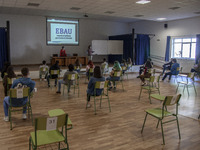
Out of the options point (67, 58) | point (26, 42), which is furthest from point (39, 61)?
point (67, 58)

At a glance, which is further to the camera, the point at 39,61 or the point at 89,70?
the point at 39,61

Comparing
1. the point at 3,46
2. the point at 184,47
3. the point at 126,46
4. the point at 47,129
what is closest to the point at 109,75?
the point at 47,129

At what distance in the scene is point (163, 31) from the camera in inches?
559

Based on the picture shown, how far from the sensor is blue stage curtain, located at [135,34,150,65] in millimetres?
14281

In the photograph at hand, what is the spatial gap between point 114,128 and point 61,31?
1153 centimetres

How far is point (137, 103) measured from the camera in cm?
566

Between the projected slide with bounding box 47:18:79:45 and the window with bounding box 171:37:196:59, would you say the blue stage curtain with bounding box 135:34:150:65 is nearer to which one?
the window with bounding box 171:37:196:59

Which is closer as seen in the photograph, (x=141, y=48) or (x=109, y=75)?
(x=109, y=75)

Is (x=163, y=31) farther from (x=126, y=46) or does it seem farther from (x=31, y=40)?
(x=31, y=40)

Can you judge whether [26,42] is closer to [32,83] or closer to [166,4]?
[166,4]

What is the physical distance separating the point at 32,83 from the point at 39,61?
10670mm

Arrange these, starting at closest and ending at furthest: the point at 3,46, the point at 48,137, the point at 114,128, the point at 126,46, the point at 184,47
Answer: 1. the point at 48,137
2. the point at 114,128
3. the point at 3,46
4. the point at 184,47
5. the point at 126,46

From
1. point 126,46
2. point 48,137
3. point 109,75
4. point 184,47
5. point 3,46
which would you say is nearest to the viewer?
point 48,137

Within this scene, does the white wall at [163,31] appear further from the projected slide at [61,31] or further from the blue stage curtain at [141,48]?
the projected slide at [61,31]
